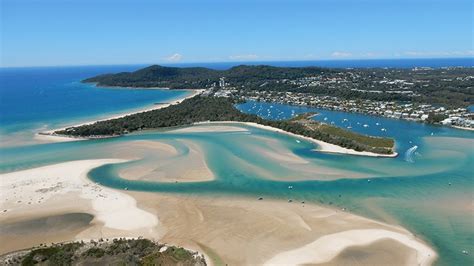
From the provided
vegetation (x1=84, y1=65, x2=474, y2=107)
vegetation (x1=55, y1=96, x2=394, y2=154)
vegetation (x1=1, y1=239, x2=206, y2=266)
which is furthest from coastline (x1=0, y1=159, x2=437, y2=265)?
vegetation (x1=84, y1=65, x2=474, y2=107)

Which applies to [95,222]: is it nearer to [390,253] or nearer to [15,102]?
[390,253]

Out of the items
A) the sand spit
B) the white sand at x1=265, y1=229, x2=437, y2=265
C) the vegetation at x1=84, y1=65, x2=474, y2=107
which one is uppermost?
the vegetation at x1=84, y1=65, x2=474, y2=107

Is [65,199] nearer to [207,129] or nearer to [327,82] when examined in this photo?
[207,129]

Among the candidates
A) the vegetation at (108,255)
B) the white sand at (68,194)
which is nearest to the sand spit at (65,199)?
the white sand at (68,194)

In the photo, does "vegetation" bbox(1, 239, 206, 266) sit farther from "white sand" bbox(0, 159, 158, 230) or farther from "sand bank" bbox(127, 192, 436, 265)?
"white sand" bbox(0, 159, 158, 230)

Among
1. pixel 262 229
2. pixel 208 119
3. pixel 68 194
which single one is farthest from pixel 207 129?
pixel 262 229

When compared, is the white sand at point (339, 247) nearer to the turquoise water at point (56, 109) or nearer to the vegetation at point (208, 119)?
the vegetation at point (208, 119)
